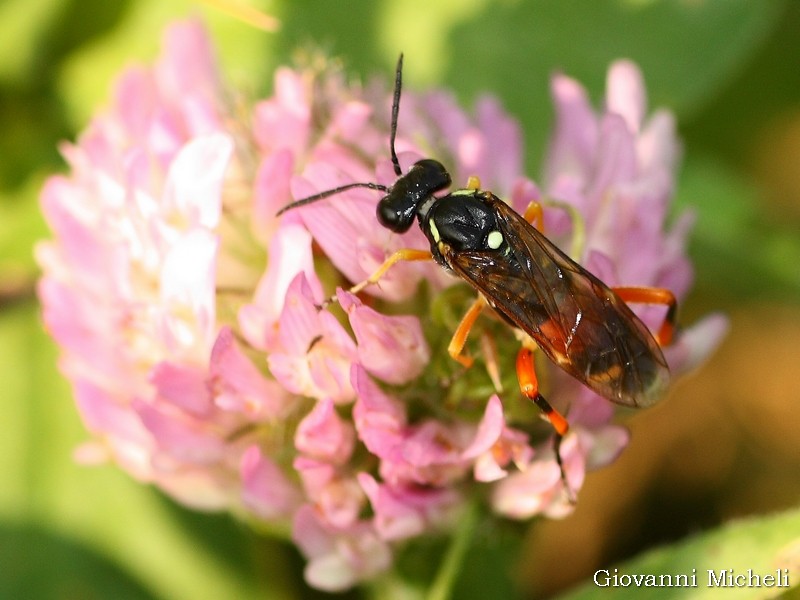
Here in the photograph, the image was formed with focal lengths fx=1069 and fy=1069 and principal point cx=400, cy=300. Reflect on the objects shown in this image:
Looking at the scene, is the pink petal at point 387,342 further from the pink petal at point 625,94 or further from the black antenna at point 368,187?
the pink petal at point 625,94

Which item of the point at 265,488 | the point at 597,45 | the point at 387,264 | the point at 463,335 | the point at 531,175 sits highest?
the point at 597,45

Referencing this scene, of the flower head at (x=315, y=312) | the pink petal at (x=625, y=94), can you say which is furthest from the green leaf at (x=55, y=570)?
the pink petal at (x=625, y=94)

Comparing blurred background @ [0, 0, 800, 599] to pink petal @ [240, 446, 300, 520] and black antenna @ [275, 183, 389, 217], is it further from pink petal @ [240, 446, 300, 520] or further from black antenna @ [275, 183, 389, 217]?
black antenna @ [275, 183, 389, 217]

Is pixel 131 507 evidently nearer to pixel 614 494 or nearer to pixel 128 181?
pixel 128 181

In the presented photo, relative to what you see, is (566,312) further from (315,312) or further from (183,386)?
(183,386)

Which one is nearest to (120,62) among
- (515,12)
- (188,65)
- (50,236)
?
(50,236)

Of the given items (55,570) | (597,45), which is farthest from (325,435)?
(597,45)

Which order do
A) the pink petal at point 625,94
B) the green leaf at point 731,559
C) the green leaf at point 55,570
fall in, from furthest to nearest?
the green leaf at point 55,570 < the pink petal at point 625,94 < the green leaf at point 731,559
